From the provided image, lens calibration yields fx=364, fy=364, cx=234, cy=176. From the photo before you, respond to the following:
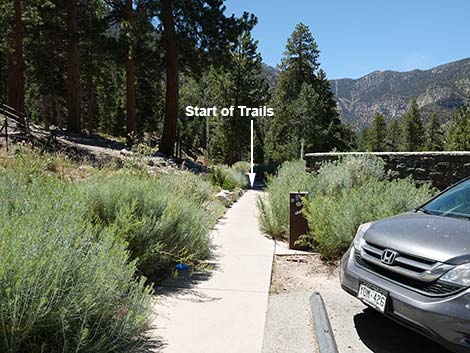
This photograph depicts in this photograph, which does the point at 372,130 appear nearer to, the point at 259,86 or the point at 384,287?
the point at 259,86

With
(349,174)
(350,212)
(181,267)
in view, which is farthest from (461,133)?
(181,267)

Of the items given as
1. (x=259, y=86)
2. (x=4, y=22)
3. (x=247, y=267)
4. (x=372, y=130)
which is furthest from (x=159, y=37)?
(x=372, y=130)

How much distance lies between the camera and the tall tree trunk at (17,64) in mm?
16203

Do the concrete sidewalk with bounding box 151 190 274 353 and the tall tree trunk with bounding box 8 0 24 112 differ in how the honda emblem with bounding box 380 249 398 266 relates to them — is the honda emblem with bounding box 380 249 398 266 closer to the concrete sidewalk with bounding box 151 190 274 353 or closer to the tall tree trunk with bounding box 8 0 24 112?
the concrete sidewalk with bounding box 151 190 274 353

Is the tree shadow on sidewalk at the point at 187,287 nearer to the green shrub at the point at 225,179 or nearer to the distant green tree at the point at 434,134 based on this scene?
the green shrub at the point at 225,179

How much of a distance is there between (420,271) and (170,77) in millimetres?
17704

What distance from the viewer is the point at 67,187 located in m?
3.96

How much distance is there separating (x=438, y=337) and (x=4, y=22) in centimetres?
1910

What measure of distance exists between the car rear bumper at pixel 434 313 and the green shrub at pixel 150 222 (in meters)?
2.41

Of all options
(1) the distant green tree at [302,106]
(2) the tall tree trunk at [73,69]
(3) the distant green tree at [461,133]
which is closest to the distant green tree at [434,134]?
(3) the distant green tree at [461,133]

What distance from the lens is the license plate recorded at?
2.82 m

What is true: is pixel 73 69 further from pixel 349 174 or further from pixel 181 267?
pixel 181 267

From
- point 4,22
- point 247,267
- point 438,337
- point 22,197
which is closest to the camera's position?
point 438,337

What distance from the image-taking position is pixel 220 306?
372 centimetres
